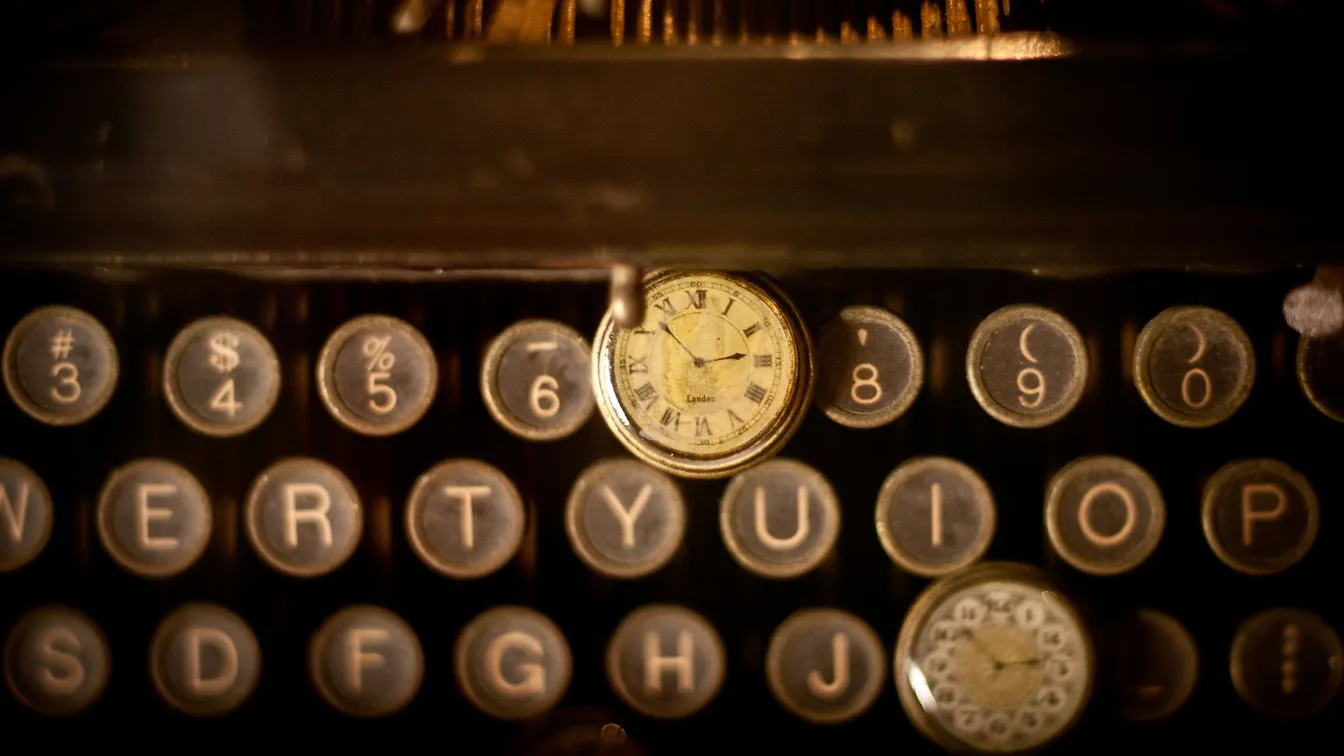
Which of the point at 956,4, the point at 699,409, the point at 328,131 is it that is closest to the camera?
the point at 328,131

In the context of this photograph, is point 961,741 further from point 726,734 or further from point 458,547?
point 458,547

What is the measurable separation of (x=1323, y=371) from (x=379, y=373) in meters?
1.77

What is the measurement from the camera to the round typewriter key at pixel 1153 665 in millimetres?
1736

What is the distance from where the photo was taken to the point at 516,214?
122 cm

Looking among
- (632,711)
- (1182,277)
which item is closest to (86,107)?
(632,711)

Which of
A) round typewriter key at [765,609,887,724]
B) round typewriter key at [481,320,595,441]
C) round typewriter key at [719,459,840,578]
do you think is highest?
round typewriter key at [481,320,595,441]

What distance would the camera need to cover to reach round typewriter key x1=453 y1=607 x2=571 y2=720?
175cm

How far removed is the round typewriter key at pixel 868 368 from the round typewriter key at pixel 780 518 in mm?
146

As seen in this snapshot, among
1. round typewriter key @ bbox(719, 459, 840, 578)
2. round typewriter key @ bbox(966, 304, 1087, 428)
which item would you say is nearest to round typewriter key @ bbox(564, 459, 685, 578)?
round typewriter key @ bbox(719, 459, 840, 578)

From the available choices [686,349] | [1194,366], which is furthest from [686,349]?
[1194,366]

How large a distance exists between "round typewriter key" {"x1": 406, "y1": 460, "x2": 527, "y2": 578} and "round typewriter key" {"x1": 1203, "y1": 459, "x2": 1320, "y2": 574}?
1331mm

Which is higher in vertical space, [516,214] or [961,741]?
[516,214]

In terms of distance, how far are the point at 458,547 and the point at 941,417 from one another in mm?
980

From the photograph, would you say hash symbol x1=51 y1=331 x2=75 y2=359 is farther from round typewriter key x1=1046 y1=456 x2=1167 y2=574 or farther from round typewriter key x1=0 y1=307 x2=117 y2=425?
round typewriter key x1=1046 y1=456 x2=1167 y2=574
